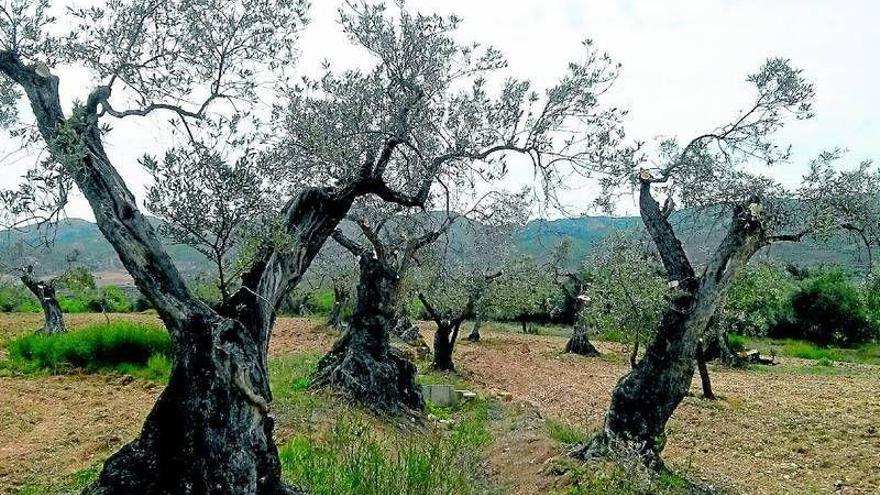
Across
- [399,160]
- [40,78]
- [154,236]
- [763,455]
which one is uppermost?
[399,160]

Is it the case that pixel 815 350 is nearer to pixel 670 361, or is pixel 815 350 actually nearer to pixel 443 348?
pixel 443 348

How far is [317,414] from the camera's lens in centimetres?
1230

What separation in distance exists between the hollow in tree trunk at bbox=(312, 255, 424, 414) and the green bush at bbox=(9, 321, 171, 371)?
4.94 m

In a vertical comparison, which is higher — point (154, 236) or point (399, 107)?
point (399, 107)

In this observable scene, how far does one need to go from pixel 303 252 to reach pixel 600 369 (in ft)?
69.6

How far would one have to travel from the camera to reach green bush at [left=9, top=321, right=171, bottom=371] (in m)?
17.8

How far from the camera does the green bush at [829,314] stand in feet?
130

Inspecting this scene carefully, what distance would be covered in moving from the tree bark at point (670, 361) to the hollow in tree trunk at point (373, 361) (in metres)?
4.96

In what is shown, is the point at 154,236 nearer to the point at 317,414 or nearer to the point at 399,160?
the point at 317,414

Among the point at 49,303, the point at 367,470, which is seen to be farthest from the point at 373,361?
the point at 49,303

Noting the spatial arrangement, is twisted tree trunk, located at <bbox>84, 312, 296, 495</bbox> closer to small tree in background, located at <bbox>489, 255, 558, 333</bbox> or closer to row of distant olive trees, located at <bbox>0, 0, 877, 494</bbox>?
row of distant olive trees, located at <bbox>0, 0, 877, 494</bbox>

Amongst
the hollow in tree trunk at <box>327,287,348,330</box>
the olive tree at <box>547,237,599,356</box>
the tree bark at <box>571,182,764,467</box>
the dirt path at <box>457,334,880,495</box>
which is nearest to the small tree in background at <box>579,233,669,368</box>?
the dirt path at <box>457,334,880,495</box>

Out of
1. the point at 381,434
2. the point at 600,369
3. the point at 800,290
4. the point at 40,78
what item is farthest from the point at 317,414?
the point at 800,290

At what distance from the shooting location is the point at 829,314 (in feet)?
132
